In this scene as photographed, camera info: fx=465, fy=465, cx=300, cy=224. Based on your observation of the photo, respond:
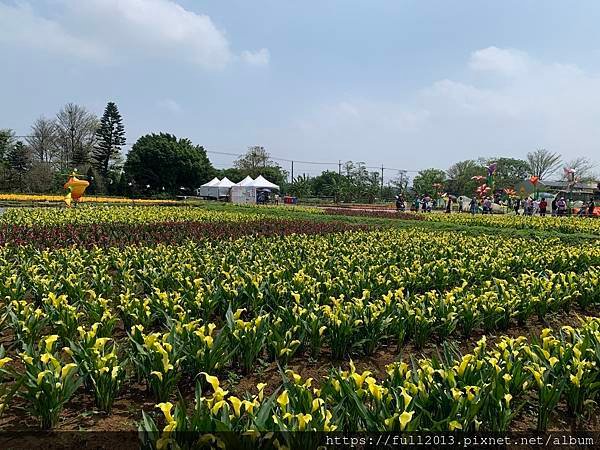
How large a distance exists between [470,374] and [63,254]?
6.64 metres

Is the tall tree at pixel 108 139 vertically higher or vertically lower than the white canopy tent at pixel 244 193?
higher

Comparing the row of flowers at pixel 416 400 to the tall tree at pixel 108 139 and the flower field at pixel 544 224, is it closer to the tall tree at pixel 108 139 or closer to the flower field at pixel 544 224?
the flower field at pixel 544 224

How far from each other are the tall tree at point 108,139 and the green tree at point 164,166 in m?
4.99

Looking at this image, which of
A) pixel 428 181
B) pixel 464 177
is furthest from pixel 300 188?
pixel 464 177

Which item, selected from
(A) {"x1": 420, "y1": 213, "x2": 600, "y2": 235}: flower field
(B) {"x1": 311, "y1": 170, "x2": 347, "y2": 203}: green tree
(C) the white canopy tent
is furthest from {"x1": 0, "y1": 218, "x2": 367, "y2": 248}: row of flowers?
(B) {"x1": 311, "y1": 170, "x2": 347, "y2": 203}: green tree

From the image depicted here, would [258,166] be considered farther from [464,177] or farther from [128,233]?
[128,233]

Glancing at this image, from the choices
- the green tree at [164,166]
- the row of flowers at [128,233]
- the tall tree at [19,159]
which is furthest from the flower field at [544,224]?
the tall tree at [19,159]

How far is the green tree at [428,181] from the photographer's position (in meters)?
54.0

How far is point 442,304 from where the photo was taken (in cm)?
486

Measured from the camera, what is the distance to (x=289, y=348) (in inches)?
159

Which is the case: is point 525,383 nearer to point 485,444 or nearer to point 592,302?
point 485,444

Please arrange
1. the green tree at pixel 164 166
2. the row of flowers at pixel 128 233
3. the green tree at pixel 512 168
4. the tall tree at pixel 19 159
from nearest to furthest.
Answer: the row of flowers at pixel 128 233, the tall tree at pixel 19 159, the green tree at pixel 164 166, the green tree at pixel 512 168

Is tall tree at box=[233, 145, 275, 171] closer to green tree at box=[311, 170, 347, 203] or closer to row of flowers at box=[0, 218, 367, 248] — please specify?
green tree at box=[311, 170, 347, 203]

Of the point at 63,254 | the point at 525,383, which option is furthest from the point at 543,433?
the point at 63,254
